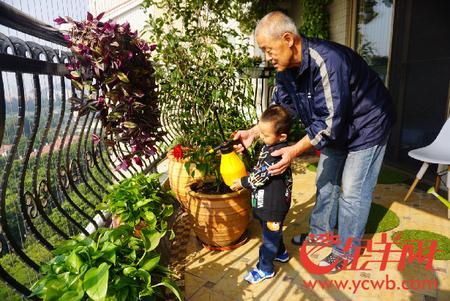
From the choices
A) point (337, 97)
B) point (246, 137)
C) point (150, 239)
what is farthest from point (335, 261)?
point (150, 239)

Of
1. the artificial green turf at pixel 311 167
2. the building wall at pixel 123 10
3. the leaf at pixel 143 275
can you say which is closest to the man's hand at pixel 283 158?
the leaf at pixel 143 275

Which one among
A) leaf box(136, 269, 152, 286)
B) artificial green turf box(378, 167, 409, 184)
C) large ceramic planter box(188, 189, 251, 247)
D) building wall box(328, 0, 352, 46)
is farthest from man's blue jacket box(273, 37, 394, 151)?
building wall box(328, 0, 352, 46)

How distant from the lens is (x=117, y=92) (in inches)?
59.7

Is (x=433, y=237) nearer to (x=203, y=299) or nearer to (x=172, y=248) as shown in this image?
(x=203, y=299)

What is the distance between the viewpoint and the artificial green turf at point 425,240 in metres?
2.21

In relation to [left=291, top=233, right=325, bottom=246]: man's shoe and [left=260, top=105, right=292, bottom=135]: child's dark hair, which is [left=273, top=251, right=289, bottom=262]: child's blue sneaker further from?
[left=260, top=105, right=292, bottom=135]: child's dark hair

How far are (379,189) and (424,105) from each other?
117 centimetres

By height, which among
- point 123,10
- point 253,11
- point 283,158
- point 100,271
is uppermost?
point 123,10

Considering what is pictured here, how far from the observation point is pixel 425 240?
94.0 inches

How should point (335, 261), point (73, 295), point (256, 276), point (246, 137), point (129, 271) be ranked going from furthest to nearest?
point (246, 137) → point (335, 261) → point (256, 276) → point (129, 271) → point (73, 295)

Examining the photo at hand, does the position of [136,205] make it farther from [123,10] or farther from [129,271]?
[123,10]

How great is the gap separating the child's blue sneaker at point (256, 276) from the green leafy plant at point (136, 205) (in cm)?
66

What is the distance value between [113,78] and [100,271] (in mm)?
896

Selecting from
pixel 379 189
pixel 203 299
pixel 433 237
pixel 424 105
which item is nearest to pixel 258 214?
pixel 203 299
